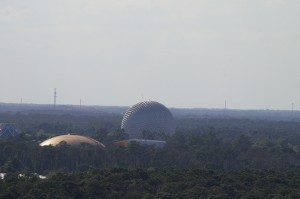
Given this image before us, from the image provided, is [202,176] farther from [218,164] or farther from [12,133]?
[12,133]

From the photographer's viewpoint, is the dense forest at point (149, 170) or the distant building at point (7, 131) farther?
the distant building at point (7, 131)

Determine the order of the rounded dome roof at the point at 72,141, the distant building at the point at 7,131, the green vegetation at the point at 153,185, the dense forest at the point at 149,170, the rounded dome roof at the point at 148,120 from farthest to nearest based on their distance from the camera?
1. the rounded dome roof at the point at 148,120
2. the distant building at the point at 7,131
3. the rounded dome roof at the point at 72,141
4. the dense forest at the point at 149,170
5. the green vegetation at the point at 153,185

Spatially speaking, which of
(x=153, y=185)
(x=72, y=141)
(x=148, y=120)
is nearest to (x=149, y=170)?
(x=153, y=185)

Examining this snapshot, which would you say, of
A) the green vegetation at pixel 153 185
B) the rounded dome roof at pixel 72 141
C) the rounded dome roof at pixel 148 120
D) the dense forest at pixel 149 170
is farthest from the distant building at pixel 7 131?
the green vegetation at pixel 153 185

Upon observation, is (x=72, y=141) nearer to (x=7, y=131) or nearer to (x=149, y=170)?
(x=7, y=131)

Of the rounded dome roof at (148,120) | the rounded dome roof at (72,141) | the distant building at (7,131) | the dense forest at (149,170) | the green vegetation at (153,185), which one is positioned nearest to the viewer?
the green vegetation at (153,185)

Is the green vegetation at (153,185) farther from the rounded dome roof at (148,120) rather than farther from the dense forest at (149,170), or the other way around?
the rounded dome roof at (148,120)

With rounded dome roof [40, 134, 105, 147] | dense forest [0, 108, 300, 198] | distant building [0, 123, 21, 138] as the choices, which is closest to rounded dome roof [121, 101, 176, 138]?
dense forest [0, 108, 300, 198]

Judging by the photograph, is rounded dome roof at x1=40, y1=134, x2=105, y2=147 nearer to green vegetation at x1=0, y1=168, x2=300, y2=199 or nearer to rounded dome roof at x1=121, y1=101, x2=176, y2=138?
rounded dome roof at x1=121, y1=101, x2=176, y2=138
